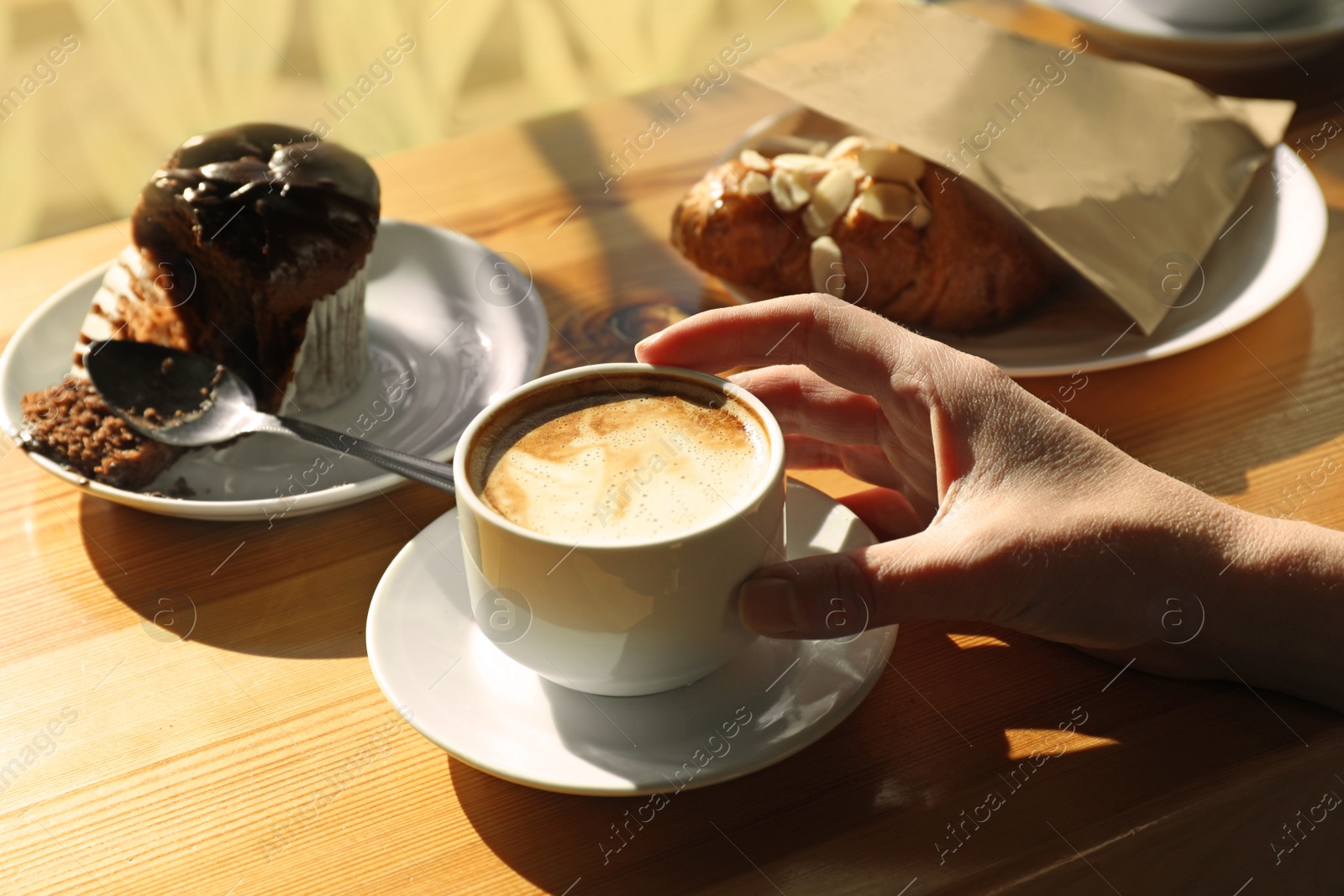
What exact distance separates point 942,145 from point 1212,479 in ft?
1.33

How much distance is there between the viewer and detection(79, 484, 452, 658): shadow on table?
792 millimetres

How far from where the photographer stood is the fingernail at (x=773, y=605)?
2.00ft

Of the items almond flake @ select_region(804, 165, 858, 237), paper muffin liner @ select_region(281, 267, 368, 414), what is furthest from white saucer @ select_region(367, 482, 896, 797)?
almond flake @ select_region(804, 165, 858, 237)

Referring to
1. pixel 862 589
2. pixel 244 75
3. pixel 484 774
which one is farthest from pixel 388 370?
pixel 244 75

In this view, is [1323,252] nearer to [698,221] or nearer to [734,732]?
[698,221]

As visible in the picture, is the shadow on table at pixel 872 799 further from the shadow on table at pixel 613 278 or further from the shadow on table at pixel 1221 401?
the shadow on table at pixel 613 278

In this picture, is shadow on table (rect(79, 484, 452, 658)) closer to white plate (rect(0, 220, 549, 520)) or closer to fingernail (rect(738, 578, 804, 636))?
white plate (rect(0, 220, 549, 520))

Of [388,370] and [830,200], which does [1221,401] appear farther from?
[388,370]

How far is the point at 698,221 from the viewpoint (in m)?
A: 1.11

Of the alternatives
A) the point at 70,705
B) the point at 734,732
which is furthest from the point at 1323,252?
the point at 70,705

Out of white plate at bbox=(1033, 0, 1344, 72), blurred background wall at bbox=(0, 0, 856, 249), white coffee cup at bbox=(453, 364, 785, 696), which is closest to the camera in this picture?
white coffee cup at bbox=(453, 364, 785, 696)

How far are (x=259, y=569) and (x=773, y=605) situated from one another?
1.47 feet

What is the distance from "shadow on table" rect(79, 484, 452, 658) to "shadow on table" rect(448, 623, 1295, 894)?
20 centimetres

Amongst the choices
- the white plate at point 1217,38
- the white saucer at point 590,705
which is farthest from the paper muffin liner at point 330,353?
the white plate at point 1217,38
